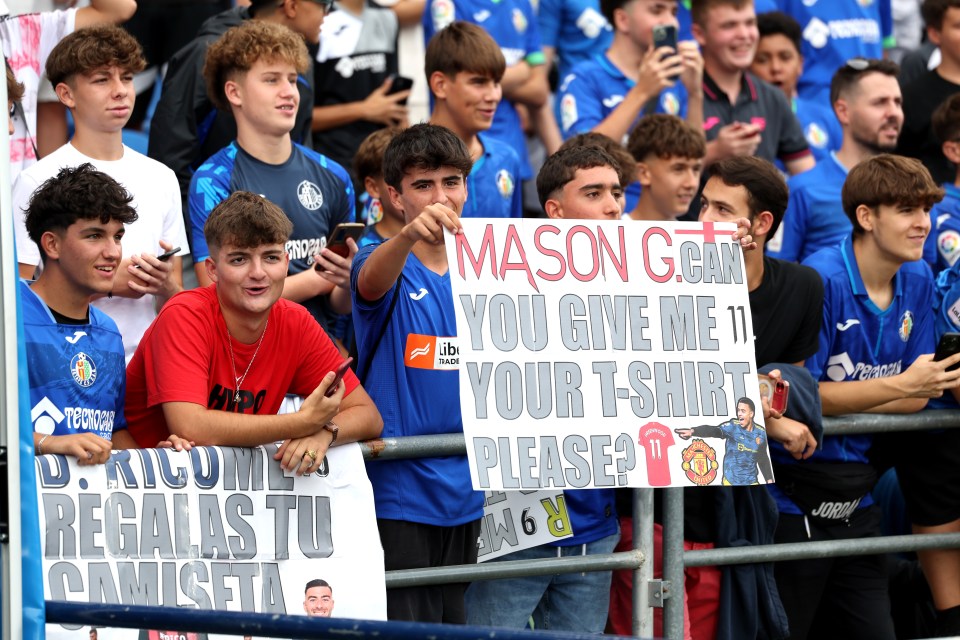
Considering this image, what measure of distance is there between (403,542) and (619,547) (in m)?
1.05

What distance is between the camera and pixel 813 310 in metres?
5.54

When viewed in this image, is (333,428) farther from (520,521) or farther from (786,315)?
(786,315)

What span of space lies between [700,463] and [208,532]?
1.56 m

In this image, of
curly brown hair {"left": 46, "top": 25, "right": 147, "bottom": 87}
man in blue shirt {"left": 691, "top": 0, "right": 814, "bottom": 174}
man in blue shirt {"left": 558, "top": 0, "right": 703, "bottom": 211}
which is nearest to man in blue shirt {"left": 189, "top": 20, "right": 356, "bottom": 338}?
curly brown hair {"left": 46, "top": 25, "right": 147, "bottom": 87}

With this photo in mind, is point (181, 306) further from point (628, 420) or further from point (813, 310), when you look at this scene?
point (813, 310)

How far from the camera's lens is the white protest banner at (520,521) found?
16.6 ft

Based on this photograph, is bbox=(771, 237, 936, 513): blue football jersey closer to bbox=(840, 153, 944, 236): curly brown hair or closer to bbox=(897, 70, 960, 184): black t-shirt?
bbox=(840, 153, 944, 236): curly brown hair

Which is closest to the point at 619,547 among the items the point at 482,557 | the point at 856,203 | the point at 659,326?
the point at 482,557

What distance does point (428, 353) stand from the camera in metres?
4.79


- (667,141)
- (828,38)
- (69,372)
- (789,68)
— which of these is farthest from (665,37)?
(69,372)

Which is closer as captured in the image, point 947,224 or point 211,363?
point 211,363

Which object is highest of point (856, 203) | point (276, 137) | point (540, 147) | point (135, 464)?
point (540, 147)

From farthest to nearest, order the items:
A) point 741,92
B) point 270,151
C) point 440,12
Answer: point 440,12 → point 741,92 → point 270,151

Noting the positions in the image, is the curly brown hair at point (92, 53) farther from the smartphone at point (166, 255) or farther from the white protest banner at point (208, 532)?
the white protest banner at point (208, 532)
